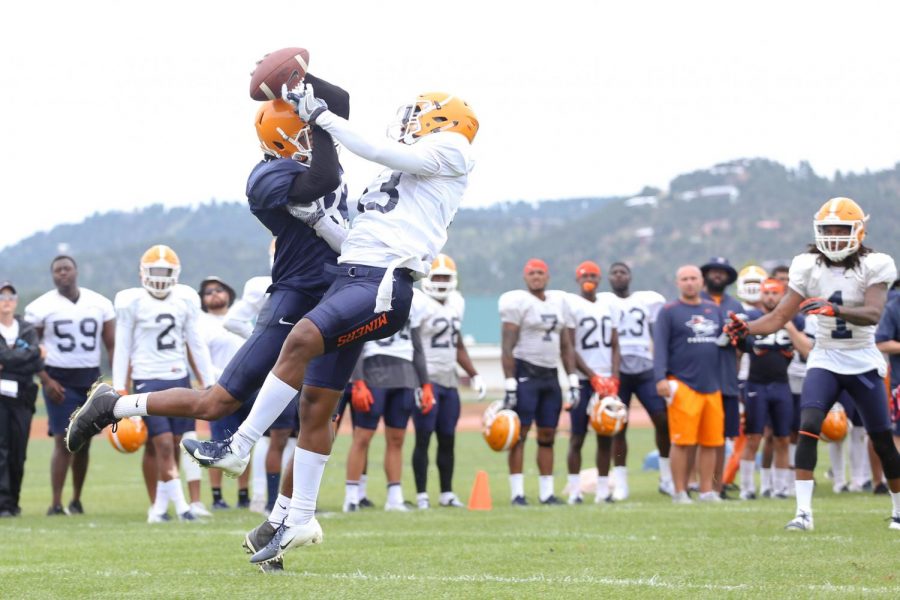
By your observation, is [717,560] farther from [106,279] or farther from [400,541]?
[106,279]

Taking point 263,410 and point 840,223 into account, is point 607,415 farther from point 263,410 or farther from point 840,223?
point 263,410

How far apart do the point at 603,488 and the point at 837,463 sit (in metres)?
2.79

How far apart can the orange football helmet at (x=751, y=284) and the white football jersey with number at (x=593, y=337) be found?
59.3 inches

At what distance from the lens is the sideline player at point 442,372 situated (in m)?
13.0

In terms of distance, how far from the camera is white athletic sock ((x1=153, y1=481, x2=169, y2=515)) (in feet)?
37.5

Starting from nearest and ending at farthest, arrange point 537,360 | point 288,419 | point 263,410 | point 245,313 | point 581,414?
1. point 263,410
2. point 245,313
3. point 288,419
4. point 537,360
5. point 581,414

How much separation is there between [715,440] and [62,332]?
19.5ft

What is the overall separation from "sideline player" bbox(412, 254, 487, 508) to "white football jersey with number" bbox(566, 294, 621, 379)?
46.6 inches

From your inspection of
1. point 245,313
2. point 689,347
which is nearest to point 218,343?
point 245,313

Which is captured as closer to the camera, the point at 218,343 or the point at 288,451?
the point at 288,451

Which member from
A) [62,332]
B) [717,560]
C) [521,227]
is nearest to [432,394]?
[62,332]

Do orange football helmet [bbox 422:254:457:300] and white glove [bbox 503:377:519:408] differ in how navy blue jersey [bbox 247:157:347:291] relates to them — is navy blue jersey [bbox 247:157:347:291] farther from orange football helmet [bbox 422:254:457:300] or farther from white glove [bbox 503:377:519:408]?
orange football helmet [bbox 422:254:457:300]

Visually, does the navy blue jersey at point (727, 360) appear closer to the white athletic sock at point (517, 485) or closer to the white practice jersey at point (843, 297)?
the white athletic sock at point (517, 485)

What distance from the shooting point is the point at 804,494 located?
928 cm
